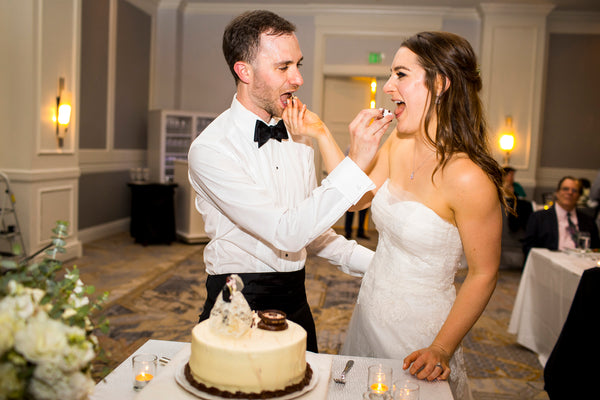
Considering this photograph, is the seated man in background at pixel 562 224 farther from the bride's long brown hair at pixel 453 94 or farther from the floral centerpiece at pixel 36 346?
the floral centerpiece at pixel 36 346

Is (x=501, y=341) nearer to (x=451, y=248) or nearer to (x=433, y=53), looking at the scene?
(x=451, y=248)

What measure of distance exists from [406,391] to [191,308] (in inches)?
145

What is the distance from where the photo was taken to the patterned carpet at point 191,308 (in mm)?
3666

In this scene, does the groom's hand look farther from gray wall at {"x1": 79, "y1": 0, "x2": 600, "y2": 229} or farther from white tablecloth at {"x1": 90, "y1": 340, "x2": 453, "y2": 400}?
gray wall at {"x1": 79, "y1": 0, "x2": 600, "y2": 229}

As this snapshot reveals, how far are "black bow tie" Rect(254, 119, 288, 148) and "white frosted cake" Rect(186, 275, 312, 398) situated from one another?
76 cm

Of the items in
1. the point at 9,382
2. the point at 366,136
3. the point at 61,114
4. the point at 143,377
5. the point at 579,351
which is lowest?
the point at 579,351

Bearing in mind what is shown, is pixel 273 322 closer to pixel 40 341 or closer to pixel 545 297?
pixel 40 341

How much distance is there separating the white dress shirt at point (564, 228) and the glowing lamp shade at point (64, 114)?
17.1 feet

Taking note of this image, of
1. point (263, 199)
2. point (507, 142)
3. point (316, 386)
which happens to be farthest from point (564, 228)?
point (316, 386)

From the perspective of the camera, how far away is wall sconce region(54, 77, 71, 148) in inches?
228

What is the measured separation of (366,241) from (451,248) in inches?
260

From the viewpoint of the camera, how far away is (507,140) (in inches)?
356

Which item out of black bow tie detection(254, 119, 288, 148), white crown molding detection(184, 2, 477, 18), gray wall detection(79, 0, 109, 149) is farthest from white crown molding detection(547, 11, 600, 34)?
black bow tie detection(254, 119, 288, 148)

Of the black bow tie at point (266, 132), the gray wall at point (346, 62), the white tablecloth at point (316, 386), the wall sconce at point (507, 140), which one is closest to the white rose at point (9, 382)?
the white tablecloth at point (316, 386)
